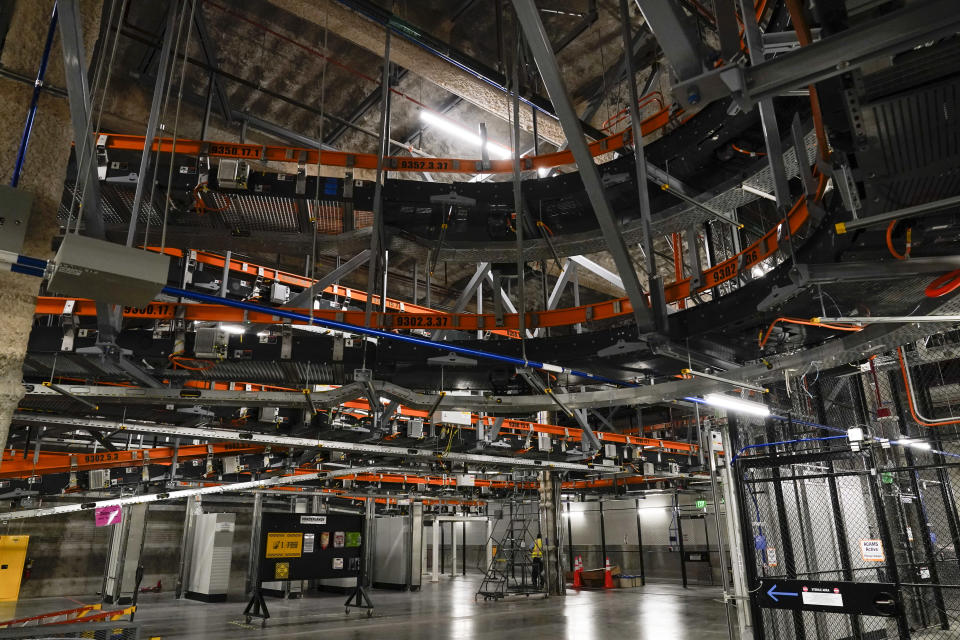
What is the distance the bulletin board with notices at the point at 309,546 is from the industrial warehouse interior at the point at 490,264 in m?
0.07

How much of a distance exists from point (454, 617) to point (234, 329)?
1095 centimetres

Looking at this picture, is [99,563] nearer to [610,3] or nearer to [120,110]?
[120,110]

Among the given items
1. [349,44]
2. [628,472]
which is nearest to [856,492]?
[628,472]

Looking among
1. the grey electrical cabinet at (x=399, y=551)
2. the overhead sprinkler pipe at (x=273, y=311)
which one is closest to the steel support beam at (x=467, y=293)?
the overhead sprinkler pipe at (x=273, y=311)

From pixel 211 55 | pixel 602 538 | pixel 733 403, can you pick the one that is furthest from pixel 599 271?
pixel 602 538

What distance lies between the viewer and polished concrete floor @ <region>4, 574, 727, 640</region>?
12.1 meters

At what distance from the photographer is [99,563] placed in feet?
75.7

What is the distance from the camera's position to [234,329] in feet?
22.3

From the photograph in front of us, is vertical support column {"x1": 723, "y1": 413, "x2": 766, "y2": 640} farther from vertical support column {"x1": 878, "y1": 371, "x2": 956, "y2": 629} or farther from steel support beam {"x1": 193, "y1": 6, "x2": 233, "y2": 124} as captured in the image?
steel support beam {"x1": 193, "y1": 6, "x2": 233, "y2": 124}

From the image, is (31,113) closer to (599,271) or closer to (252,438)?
(599,271)

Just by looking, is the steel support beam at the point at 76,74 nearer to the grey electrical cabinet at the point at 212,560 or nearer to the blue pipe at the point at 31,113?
the blue pipe at the point at 31,113

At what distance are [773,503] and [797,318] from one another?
22.2ft

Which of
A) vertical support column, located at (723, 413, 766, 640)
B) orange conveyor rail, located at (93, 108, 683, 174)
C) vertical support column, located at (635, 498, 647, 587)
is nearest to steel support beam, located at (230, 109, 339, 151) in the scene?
orange conveyor rail, located at (93, 108, 683, 174)

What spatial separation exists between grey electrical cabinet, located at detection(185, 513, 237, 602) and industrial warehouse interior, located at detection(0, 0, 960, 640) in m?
2.54
